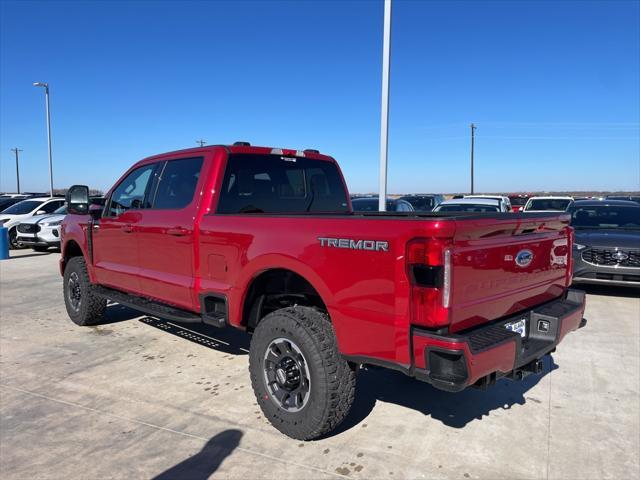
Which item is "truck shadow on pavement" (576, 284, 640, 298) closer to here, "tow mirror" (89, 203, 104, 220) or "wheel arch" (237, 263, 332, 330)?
"wheel arch" (237, 263, 332, 330)

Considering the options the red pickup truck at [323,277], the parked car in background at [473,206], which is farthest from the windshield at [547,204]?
the red pickup truck at [323,277]

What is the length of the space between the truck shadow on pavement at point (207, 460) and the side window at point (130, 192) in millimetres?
2677

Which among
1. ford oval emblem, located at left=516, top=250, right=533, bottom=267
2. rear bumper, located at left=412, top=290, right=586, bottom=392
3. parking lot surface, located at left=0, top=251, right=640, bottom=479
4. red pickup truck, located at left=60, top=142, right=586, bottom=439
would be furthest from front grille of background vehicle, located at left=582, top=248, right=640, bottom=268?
ford oval emblem, located at left=516, top=250, right=533, bottom=267

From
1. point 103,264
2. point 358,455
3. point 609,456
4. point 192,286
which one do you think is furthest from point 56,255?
point 609,456

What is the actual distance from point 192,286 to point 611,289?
25.8 feet

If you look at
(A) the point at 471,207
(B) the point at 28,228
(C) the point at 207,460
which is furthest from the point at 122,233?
(B) the point at 28,228

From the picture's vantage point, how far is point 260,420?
3.67m

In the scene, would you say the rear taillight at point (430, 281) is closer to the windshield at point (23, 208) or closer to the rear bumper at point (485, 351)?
the rear bumper at point (485, 351)

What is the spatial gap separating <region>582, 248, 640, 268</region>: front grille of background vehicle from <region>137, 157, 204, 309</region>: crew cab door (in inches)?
249

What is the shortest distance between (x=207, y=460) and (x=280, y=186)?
8.24ft

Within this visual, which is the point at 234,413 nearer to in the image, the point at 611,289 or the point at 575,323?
the point at 575,323

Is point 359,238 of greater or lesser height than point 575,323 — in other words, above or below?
above

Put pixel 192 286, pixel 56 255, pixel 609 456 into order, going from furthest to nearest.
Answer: pixel 56 255 < pixel 192 286 < pixel 609 456

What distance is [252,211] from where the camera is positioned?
442 centimetres
